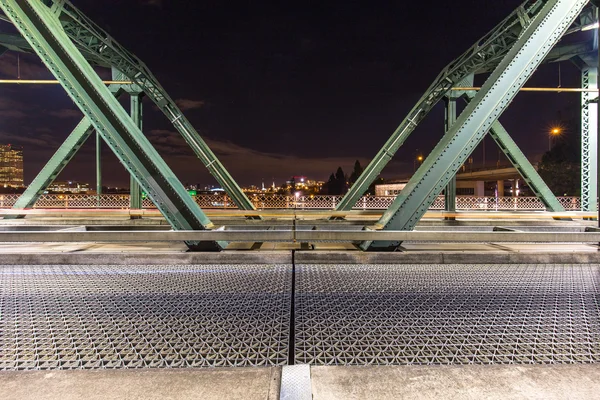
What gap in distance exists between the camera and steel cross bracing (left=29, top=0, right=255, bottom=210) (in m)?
8.41

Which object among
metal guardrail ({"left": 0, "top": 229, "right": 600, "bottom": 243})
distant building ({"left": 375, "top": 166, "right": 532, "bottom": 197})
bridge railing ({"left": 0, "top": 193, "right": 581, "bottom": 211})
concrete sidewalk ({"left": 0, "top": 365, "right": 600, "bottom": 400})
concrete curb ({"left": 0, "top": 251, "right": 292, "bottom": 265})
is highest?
distant building ({"left": 375, "top": 166, "right": 532, "bottom": 197})

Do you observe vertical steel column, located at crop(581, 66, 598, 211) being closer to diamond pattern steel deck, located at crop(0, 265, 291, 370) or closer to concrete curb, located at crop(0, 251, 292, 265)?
concrete curb, located at crop(0, 251, 292, 265)

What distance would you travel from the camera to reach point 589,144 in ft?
37.4

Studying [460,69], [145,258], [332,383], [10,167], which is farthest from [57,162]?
[10,167]

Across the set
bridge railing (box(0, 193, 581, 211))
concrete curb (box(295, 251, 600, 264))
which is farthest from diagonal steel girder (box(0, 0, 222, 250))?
bridge railing (box(0, 193, 581, 211))

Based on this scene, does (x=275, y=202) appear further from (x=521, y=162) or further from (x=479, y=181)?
(x=479, y=181)

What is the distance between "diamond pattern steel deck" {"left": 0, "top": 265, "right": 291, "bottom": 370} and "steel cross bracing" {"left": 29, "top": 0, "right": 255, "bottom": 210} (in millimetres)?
7069

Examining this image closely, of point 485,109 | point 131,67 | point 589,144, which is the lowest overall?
point 485,109

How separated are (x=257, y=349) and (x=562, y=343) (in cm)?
286

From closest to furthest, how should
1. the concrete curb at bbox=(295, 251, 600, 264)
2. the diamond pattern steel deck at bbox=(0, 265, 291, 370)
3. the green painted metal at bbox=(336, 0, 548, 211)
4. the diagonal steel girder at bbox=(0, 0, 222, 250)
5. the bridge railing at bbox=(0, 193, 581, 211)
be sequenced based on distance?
1. the diamond pattern steel deck at bbox=(0, 265, 291, 370)
2. the diagonal steel girder at bbox=(0, 0, 222, 250)
3. the concrete curb at bbox=(295, 251, 600, 264)
4. the green painted metal at bbox=(336, 0, 548, 211)
5. the bridge railing at bbox=(0, 193, 581, 211)

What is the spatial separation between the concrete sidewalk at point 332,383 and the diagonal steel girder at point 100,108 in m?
3.54

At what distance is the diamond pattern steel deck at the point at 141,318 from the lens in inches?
103

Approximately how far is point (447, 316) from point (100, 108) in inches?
251

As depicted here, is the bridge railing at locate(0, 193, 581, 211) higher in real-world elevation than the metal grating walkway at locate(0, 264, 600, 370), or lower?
higher
